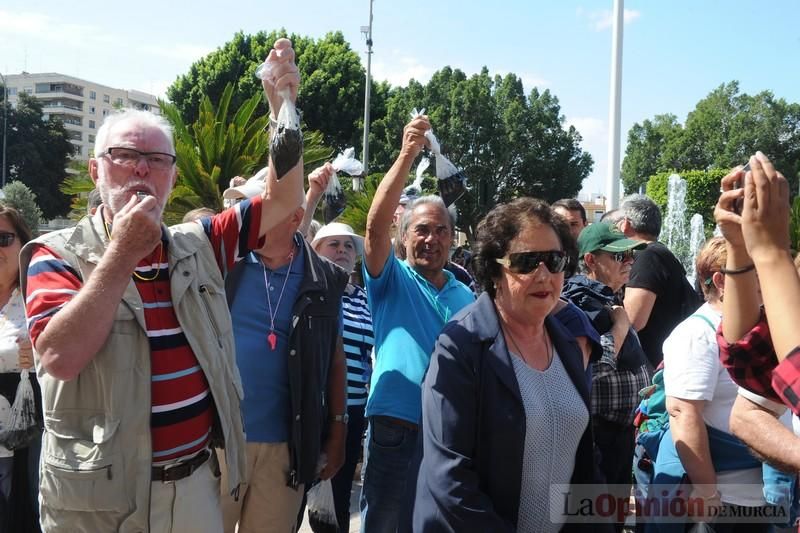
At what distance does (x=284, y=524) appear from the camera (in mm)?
3150

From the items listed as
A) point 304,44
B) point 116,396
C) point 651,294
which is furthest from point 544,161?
point 116,396

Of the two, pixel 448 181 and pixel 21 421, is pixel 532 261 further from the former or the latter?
pixel 21 421

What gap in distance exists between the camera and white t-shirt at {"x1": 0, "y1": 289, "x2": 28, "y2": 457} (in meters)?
3.36

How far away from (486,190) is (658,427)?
7732 mm

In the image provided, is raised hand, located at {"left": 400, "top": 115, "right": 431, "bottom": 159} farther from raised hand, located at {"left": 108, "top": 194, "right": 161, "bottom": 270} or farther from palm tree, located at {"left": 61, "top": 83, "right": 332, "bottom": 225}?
palm tree, located at {"left": 61, "top": 83, "right": 332, "bottom": 225}

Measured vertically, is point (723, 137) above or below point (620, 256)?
above

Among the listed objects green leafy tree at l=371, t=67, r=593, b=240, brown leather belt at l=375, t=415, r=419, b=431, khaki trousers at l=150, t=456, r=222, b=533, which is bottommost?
khaki trousers at l=150, t=456, r=222, b=533

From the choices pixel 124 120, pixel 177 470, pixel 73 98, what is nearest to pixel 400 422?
pixel 177 470

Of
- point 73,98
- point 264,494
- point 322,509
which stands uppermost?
point 73,98

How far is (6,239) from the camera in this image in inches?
138

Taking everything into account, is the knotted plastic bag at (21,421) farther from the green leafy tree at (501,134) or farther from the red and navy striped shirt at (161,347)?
the green leafy tree at (501,134)

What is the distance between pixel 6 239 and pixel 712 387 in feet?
11.0

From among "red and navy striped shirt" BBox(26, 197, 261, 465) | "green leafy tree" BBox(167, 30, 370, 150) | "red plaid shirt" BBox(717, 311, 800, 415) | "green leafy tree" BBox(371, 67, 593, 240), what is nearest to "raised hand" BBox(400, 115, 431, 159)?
"red and navy striped shirt" BBox(26, 197, 261, 465)

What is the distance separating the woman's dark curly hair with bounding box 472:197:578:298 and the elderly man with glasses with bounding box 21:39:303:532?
949mm
